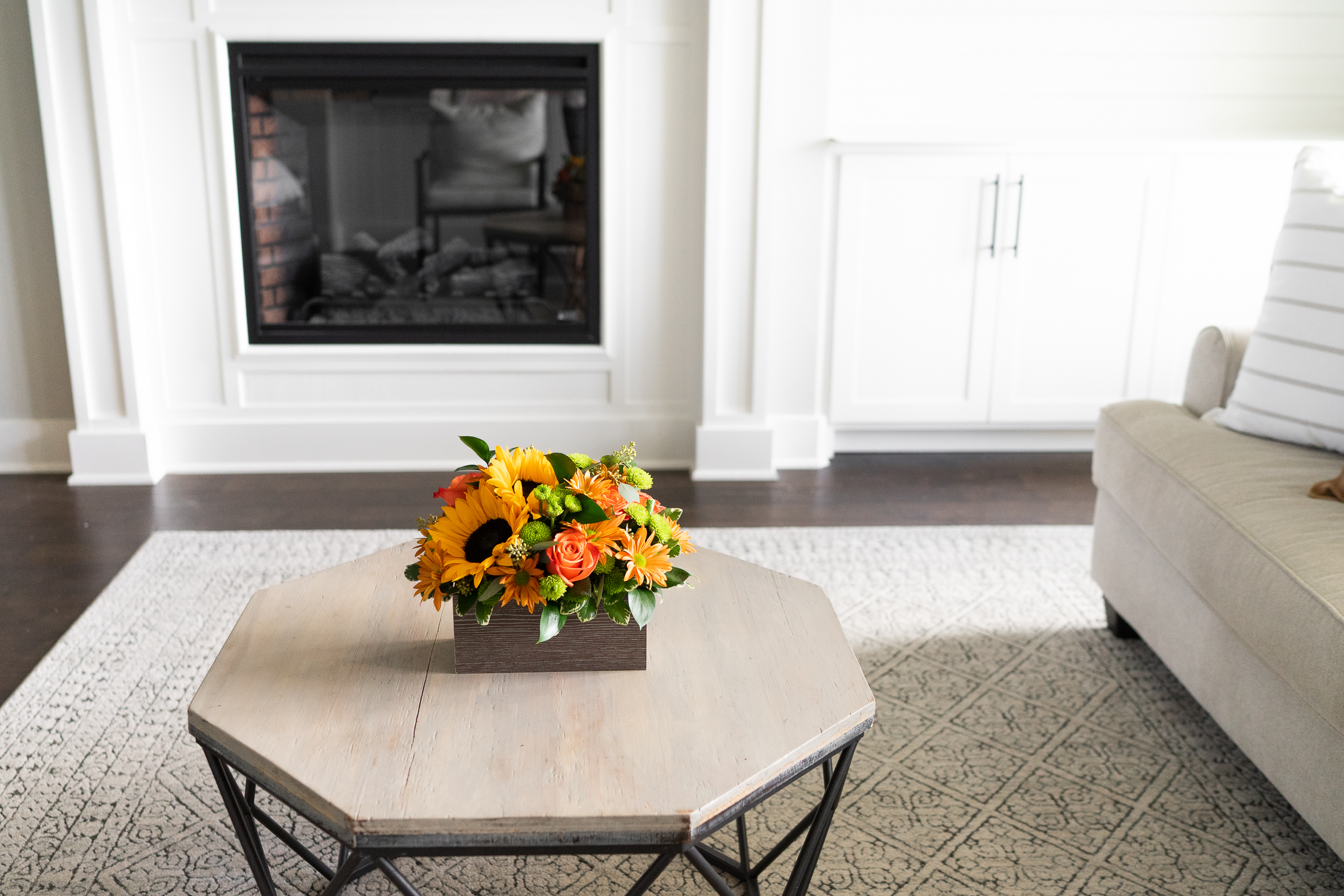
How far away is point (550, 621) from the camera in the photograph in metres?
1.38

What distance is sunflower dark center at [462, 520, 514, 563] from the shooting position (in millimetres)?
1400

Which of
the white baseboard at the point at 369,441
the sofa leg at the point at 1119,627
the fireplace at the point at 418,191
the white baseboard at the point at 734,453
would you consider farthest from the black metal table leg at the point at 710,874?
the fireplace at the point at 418,191

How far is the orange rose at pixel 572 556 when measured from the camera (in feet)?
4.44

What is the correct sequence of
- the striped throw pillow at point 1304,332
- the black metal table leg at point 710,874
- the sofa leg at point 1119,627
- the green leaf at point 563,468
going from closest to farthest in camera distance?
the black metal table leg at point 710,874 < the green leaf at point 563,468 < the striped throw pillow at point 1304,332 < the sofa leg at point 1119,627

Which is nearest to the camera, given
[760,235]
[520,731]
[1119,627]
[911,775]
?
[520,731]

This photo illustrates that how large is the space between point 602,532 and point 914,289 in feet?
8.06

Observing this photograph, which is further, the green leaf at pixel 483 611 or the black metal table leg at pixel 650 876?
the green leaf at pixel 483 611

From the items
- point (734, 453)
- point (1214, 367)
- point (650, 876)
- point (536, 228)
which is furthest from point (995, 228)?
point (650, 876)

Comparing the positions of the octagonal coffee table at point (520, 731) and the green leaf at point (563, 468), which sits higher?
the green leaf at point (563, 468)

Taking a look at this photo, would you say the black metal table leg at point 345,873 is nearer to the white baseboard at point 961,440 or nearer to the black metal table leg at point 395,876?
the black metal table leg at point 395,876

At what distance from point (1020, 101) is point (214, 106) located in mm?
2583

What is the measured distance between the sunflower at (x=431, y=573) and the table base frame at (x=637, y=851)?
1.02 ft

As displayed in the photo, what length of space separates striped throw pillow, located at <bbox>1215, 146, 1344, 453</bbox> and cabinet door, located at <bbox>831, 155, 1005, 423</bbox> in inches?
53.5

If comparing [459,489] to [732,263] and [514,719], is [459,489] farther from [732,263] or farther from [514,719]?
[732,263]
